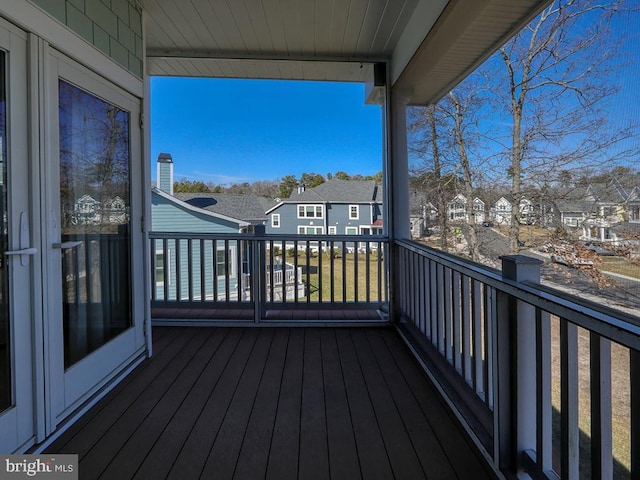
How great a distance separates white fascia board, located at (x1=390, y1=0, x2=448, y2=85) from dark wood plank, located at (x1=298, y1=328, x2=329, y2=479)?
2433 mm

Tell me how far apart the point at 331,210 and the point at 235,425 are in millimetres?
2409

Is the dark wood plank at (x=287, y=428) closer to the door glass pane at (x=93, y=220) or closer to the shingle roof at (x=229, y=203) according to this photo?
the door glass pane at (x=93, y=220)

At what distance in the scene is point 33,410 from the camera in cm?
174

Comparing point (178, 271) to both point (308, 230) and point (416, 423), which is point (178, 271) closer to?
point (308, 230)

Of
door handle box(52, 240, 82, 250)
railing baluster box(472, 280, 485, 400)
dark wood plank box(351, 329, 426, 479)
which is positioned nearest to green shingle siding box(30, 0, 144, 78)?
door handle box(52, 240, 82, 250)

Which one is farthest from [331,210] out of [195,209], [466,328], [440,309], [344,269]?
[466,328]

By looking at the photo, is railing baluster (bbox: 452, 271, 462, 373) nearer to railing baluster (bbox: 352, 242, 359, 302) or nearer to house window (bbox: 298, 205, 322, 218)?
railing baluster (bbox: 352, 242, 359, 302)

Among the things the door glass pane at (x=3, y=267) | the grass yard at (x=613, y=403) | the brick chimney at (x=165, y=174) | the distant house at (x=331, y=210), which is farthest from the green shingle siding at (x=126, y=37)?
the grass yard at (x=613, y=403)

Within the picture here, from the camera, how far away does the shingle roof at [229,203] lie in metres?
3.90

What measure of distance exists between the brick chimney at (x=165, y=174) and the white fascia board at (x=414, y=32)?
95.3 inches

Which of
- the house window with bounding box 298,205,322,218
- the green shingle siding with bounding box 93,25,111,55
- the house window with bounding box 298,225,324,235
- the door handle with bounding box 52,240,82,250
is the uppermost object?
the green shingle siding with bounding box 93,25,111,55

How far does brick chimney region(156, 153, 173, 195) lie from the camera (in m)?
3.85

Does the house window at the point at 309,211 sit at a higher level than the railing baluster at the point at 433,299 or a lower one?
higher

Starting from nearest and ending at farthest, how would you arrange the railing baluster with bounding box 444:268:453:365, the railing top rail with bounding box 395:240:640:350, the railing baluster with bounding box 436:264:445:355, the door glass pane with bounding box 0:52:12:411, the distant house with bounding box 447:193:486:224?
the railing top rail with bounding box 395:240:640:350 → the door glass pane with bounding box 0:52:12:411 → the distant house with bounding box 447:193:486:224 → the railing baluster with bounding box 444:268:453:365 → the railing baluster with bounding box 436:264:445:355
